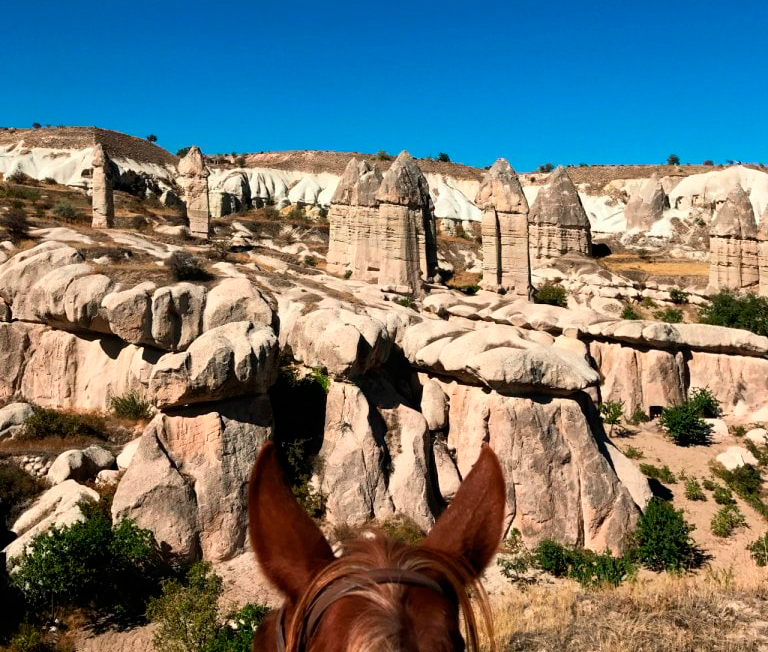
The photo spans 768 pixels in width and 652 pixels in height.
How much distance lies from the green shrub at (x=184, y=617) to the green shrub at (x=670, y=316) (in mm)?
17358

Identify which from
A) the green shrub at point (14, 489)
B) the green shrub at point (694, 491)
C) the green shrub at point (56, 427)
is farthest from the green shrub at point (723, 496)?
the green shrub at point (14, 489)

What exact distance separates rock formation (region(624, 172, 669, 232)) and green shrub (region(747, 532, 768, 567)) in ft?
127

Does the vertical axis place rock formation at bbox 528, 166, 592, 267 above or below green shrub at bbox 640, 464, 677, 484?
above

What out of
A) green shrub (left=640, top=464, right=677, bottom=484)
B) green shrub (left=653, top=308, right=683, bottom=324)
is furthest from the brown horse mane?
green shrub (left=653, top=308, right=683, bottom=324)

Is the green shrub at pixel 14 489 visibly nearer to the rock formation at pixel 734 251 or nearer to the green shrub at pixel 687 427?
the green shrub at pixel 687 427

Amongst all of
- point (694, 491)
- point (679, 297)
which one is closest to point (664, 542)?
point (694, 491)

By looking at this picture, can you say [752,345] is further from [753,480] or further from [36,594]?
[36,594]

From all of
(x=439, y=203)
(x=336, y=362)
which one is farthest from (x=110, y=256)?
(x=439, y=203)

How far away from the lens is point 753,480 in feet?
38.0

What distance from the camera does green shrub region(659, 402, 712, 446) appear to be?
43.5 ft

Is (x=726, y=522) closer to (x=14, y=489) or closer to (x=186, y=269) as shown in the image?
(x=186, y=269)

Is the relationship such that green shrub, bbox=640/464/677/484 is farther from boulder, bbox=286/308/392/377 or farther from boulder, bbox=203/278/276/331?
boulder, bbox=203/278/276/331

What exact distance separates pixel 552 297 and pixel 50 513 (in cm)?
1711

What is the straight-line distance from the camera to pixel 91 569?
22.0 feet
